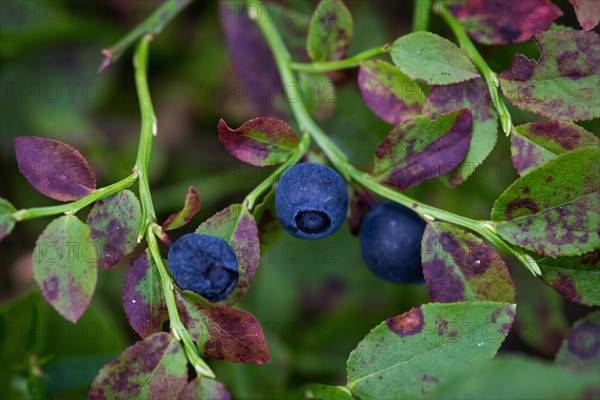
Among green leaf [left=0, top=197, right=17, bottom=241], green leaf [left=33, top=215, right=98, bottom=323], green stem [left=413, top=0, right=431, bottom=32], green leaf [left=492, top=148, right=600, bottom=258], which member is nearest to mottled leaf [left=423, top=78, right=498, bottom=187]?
green leaf [left=492, top=148, right=600, bottom=258]

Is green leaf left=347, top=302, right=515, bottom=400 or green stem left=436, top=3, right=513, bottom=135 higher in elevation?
green stem left=436, top=3, right=513, bottom=135

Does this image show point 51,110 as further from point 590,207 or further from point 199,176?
point 590,207

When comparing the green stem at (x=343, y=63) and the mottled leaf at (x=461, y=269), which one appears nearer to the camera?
the mottled leaf at (x=461, y=269)

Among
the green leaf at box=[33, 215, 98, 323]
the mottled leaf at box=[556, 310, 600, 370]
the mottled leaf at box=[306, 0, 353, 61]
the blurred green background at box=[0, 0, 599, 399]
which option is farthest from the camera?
the blurred green background at box=[0, 0, 599, 399]

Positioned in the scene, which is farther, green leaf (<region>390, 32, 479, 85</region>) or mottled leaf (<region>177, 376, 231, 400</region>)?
green leaf (<region>390, 32, 479, 85</region>)

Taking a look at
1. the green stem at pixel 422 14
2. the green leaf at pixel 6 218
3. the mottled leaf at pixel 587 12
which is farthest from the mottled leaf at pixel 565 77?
the green leaf at pixel 6 218

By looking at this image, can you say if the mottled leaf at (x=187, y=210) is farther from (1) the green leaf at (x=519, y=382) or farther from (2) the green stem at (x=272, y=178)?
(1) the green leaf at (x=519, y=382)

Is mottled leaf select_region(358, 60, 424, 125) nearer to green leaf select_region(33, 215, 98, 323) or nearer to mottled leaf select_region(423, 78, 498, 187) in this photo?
mottled leaf select_region(423, 78, 498, 187)

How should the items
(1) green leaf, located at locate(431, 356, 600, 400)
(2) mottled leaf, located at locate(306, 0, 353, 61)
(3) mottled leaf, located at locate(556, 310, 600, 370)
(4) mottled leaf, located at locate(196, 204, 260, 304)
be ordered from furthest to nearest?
(2) mottled leaf, located at locate(306, 0, 353, 61), (3) mottled leaf, located at locate(556, 310, 600, 370), (4) mottled leaf, located at locate(196, 204, 260, 304), (1) green leaf, located at locate(431, 356, 600, 400)

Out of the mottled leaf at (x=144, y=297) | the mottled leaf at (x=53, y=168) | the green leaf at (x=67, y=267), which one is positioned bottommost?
the mottled leaf at (x=144, y=297)
